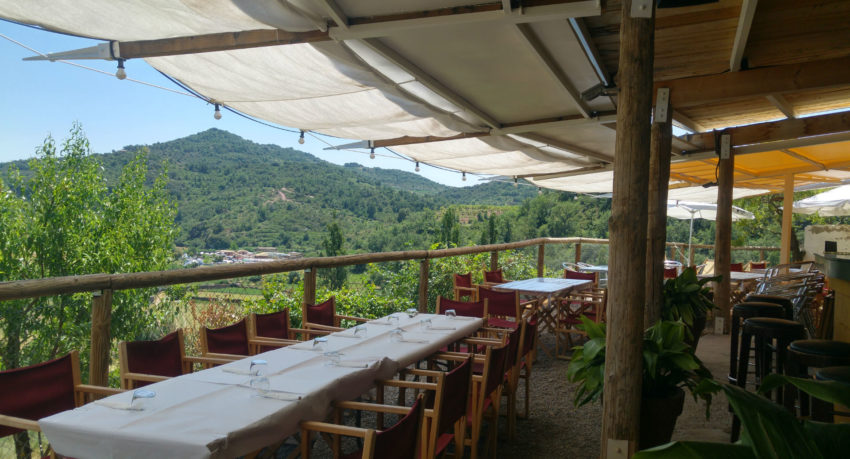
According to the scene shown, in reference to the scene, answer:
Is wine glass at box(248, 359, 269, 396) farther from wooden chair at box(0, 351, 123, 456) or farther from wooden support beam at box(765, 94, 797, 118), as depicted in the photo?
wooden support beam at box(765, 94, 797, 118)

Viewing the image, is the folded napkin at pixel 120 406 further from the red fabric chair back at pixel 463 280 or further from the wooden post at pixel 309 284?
the red fabric chair back at pixel 463 280

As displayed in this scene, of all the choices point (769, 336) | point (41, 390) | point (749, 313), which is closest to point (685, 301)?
point (749, 313)

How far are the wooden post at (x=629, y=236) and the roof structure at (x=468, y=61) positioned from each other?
43 cm

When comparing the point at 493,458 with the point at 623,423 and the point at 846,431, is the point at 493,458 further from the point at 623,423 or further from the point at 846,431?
the point at 846,431

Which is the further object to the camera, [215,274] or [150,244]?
[150,244]

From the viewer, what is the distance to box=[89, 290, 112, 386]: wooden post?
10.0ft

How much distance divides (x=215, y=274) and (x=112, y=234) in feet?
58.5

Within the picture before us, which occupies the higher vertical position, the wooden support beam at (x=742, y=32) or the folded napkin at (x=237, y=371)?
the wooden support beam at (x=742, y=32)

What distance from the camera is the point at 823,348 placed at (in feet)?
9.02

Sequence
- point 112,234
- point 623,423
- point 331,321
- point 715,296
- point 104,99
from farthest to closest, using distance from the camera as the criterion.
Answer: point 104,99, point 112,234, point 715,296, point 331,321, point 623,423

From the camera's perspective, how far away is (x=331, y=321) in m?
4.55

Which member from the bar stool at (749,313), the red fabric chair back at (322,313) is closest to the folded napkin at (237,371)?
the red fabric chair back at (322,313)

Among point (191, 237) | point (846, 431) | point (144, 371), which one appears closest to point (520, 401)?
point (144, 371)

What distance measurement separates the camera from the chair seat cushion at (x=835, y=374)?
6.95 feet
